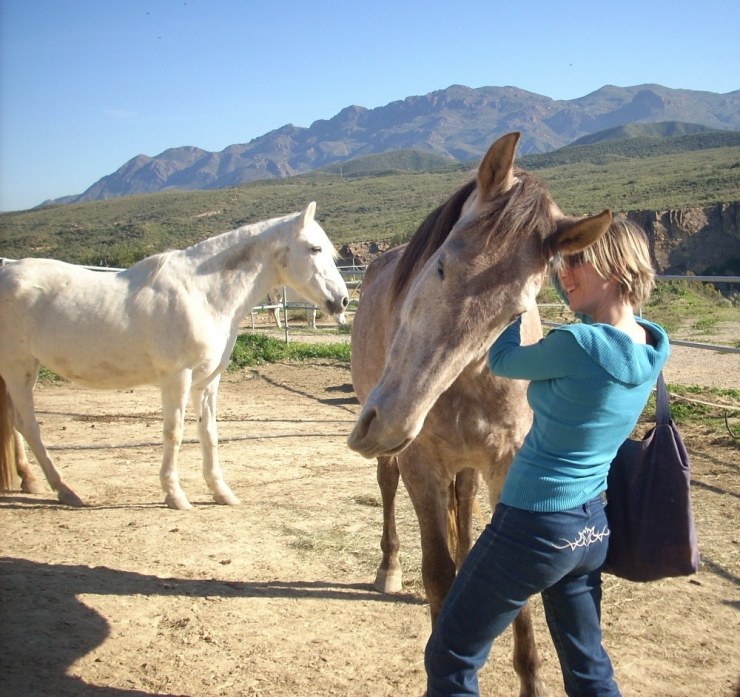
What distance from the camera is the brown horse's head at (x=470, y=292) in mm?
1688

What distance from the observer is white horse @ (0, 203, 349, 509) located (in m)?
4.78

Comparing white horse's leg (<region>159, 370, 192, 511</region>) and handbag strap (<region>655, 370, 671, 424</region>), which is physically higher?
handbag strap (<region>655, 370, 671, 424</region>)

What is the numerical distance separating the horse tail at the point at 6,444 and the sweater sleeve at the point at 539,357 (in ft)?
14.0

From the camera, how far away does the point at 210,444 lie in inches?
197

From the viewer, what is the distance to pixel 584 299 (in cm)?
184

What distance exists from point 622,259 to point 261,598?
2432mm

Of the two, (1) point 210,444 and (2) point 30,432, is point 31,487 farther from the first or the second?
(1) point 210,444

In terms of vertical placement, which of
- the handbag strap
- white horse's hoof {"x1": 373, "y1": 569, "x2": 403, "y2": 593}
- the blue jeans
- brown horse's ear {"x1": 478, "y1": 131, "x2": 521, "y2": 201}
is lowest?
white horse's hoof {"x1": 373, "y1": 569, "x2": 403, "y2": 593}

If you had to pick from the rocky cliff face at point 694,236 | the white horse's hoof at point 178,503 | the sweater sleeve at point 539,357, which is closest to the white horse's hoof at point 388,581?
the white horse's hoof at point 178,503

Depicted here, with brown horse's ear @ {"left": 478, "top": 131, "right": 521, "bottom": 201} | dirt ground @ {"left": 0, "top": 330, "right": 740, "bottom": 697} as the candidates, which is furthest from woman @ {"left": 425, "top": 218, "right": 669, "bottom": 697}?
dirt ground @ {"left": 0, "top": 330, "right": 740, "bottom": 697}

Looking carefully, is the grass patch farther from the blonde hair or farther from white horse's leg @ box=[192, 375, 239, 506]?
the blonde hair

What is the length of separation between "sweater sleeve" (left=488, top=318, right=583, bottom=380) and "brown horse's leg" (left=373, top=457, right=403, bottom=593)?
172 cm

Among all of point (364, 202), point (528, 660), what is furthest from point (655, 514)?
point (364, 202)

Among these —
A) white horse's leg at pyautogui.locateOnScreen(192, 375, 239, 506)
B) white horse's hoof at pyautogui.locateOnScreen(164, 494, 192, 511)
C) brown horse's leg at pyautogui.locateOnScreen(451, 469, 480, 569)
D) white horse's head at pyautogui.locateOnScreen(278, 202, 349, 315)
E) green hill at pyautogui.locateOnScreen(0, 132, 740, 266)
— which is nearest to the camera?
brown horse's leg at pyautogui.locateOnScreen(451, 469, 480, 569)
